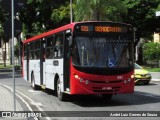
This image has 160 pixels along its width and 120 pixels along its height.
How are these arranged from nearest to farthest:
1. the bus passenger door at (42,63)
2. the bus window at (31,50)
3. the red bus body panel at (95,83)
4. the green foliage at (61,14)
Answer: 1. the red bus body panel at (95,83)
2. the bus passenger door at (42,63)
3. the bus window at (31,50)
4. the green foliage at (61,14)

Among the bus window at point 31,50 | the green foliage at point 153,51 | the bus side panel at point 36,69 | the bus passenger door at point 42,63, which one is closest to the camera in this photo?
the bus passenger door at point 42,63

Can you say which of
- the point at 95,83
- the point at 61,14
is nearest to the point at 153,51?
the point at 61,14

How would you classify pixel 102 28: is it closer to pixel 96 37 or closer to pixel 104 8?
pixel 96 37

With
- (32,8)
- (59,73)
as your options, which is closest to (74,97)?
(59,73)

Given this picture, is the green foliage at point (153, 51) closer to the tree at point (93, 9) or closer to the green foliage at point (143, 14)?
the green foliage at point (143, 14)

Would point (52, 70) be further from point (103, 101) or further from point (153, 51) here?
point (153, 51)

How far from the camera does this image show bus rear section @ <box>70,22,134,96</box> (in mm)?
15695

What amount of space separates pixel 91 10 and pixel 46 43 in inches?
790

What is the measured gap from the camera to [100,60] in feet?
51.9

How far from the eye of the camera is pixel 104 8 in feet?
133

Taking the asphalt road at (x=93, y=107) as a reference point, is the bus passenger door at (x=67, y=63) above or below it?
above

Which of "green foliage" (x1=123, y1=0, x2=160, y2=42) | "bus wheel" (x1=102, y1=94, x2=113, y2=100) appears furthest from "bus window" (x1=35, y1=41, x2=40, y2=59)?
"green foliage" (x1=123, y1=0, x2=160, y2=42)

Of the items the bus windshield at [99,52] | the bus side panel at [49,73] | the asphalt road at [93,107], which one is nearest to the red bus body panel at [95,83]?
the bus windshield at [99,52]

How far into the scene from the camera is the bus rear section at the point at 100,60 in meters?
15.7
